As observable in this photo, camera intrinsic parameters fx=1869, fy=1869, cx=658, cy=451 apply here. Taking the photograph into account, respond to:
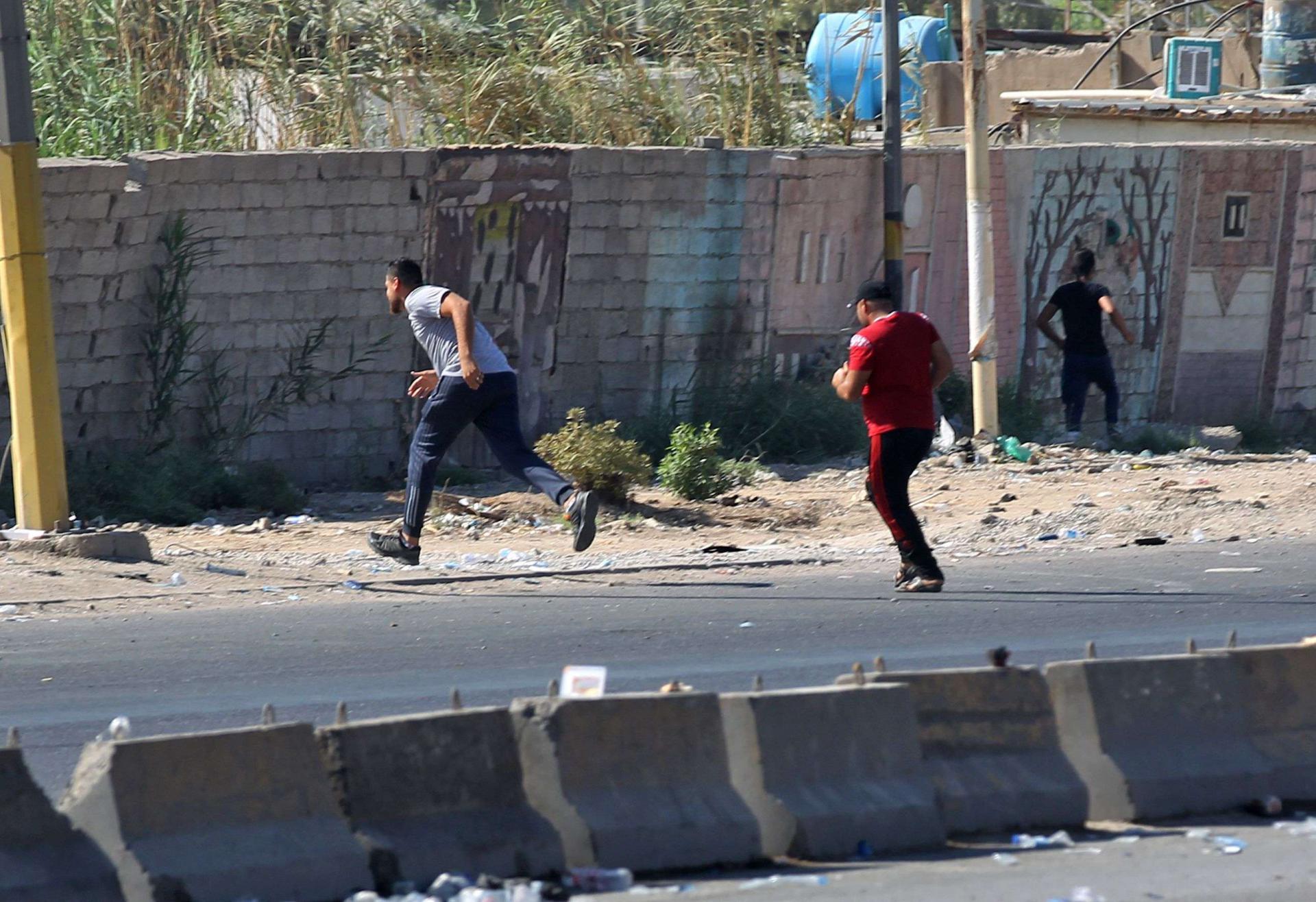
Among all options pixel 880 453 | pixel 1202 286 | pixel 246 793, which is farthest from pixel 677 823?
pixel 1202 286

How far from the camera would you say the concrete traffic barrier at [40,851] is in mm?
4254

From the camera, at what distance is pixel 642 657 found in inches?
304

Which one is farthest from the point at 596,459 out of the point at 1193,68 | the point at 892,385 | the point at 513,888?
the point at 1193,68

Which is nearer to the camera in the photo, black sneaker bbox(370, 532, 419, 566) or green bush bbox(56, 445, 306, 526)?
black sneaker bbox(370, 532, 419, 566)

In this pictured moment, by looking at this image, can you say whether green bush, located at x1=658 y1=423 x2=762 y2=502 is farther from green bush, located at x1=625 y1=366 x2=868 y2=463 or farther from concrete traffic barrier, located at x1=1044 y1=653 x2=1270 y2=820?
concrete traffic barrier, located at x1=1044 y1=653 x2=1270 y2=820

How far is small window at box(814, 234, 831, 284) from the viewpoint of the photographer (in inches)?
609

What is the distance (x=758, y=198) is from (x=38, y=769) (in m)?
10.1

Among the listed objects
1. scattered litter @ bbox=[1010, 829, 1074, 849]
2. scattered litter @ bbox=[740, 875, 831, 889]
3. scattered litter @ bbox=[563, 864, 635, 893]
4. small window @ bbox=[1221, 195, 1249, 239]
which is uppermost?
small window @ bbox=[1221, 195, 1249, 239]

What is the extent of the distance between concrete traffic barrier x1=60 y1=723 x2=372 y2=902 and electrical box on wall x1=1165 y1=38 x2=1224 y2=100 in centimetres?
1901

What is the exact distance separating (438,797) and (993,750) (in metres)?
1.64

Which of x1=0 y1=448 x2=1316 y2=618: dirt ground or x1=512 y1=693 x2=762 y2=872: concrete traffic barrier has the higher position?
x1=512 y1=693 x2=762 y2=872: concrete traffic barrier

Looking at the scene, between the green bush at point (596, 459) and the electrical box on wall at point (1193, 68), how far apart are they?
39.9 ft

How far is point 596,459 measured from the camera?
11.8m

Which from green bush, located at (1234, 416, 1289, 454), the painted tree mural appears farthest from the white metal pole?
green bush, located at (1234, 416, 1289, 454)
